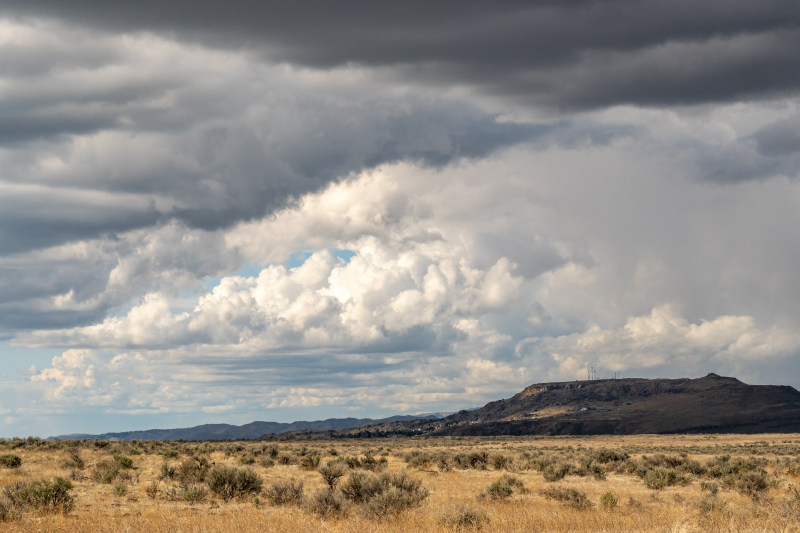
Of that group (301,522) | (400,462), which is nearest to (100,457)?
(400,462)

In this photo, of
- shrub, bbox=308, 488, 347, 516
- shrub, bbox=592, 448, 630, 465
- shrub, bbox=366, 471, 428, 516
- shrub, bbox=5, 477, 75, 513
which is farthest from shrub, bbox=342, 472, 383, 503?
shrub, bbox=592, 448, 630, 465

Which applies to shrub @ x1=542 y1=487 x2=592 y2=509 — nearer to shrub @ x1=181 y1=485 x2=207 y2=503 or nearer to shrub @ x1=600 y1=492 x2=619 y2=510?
shrub @ x1=600 y1=492 x2=619 y2=510

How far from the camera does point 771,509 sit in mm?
20656

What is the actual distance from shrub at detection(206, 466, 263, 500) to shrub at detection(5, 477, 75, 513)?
18.7 ft

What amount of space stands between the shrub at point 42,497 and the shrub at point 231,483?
225 inches

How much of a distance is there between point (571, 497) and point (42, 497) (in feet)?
63.1

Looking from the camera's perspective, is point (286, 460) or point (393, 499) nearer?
point (393, 499)

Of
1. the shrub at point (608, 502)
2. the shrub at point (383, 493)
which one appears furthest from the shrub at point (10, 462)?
the shrub at point (608, 502)

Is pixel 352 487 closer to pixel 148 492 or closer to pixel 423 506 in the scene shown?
pixel 423 506

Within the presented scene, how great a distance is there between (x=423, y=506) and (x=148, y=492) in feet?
37.1

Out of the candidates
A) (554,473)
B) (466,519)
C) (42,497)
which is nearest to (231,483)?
(42,497)

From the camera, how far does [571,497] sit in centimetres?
2770

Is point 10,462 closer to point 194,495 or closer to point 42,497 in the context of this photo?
point 194,495

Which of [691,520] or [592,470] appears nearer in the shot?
[691,520]
